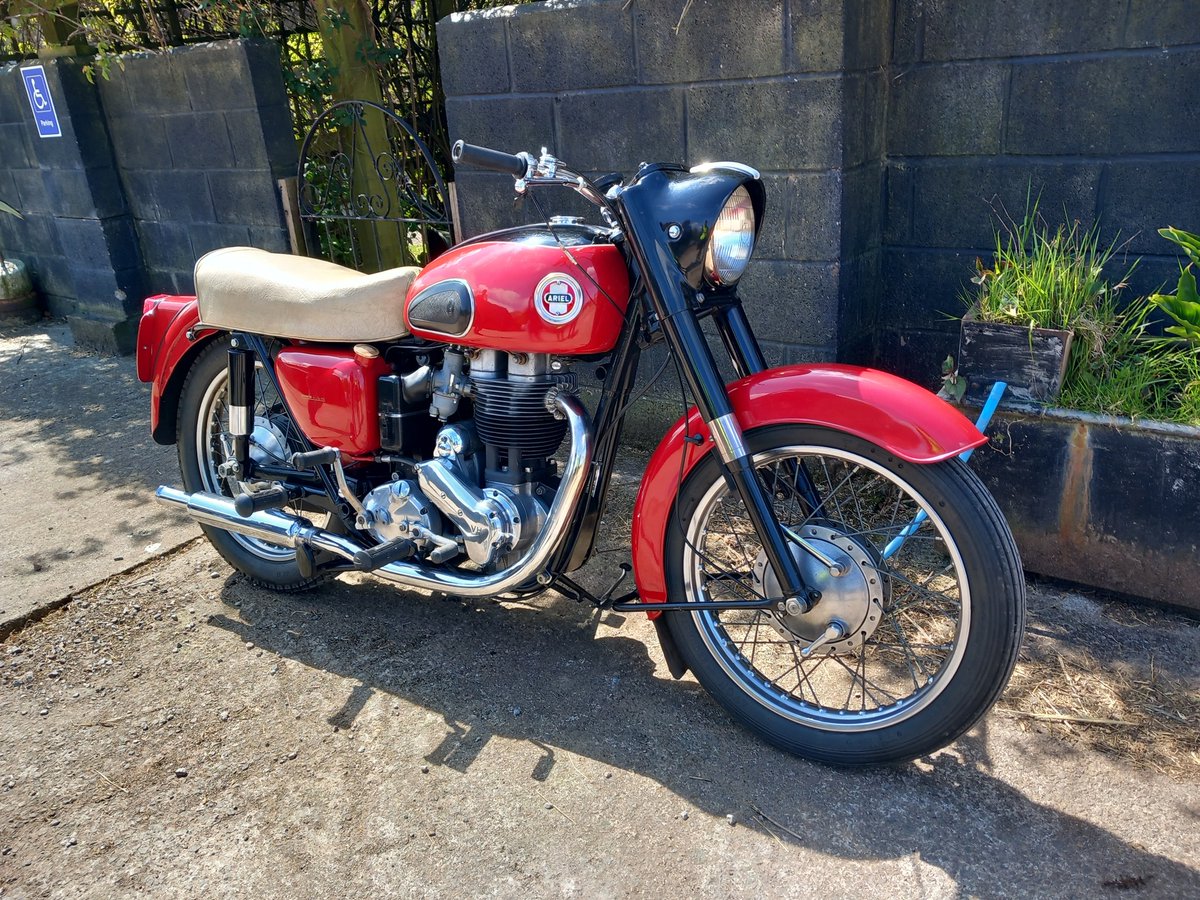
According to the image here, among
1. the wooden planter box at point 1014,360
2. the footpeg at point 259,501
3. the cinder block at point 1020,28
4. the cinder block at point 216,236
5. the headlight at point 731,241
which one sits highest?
the cinder block at point 1020,28

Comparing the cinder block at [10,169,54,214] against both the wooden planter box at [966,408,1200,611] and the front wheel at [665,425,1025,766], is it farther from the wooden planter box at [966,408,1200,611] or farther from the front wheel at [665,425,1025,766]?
the wooden planter box at [966,408,1200,611]

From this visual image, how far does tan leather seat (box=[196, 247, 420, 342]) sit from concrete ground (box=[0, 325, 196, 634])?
1.19m

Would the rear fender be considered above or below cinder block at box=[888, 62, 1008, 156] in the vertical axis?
below

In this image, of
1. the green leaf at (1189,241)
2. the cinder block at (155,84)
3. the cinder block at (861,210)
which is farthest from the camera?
the cinder block at (155,84)

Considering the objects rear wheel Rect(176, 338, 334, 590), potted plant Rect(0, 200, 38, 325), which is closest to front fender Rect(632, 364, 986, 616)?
rear wheel Rect(176, 338, 334, 590)

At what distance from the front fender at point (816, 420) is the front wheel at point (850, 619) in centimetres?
3

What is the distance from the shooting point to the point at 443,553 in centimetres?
276

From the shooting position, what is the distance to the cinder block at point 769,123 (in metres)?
3.45

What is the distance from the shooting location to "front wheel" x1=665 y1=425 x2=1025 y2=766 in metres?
2.15

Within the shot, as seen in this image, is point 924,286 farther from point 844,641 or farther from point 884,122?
point 844,641

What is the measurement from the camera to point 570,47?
156 inches

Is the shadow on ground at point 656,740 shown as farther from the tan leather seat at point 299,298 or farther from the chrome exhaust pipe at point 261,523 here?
the tan leather seat at point 299,298

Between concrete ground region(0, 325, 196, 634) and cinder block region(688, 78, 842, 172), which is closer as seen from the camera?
cinder block region(688, 78, 842, 172)

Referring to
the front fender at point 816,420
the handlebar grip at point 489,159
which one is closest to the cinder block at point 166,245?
the handlebar grip at point 489,159
